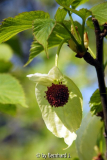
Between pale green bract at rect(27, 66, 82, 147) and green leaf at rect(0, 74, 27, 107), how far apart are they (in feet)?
0.46

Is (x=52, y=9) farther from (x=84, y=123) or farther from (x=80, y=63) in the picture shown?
(x=84, y=123)

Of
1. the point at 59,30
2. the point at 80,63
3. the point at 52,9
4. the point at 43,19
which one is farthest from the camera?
the point at 52,9

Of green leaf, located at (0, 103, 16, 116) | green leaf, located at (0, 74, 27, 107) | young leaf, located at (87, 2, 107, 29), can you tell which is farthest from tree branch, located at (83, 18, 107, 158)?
green leaf, located at (0, 103, 16, 116)

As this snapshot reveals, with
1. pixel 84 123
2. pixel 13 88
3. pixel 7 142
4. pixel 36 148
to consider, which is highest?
pixel 13 88

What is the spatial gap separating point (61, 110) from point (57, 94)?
1.5 inches

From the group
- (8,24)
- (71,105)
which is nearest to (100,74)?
(71,105)

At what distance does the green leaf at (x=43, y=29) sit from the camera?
0.55 m

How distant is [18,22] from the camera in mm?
618

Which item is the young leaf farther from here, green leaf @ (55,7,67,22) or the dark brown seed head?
the dark brown seed head

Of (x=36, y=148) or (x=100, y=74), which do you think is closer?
(x=100, y=74)

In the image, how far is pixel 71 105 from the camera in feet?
2.08

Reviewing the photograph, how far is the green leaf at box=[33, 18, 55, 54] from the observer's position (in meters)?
0.55

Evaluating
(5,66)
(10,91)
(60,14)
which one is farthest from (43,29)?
(5,66)

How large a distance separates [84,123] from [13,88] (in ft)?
0.77
